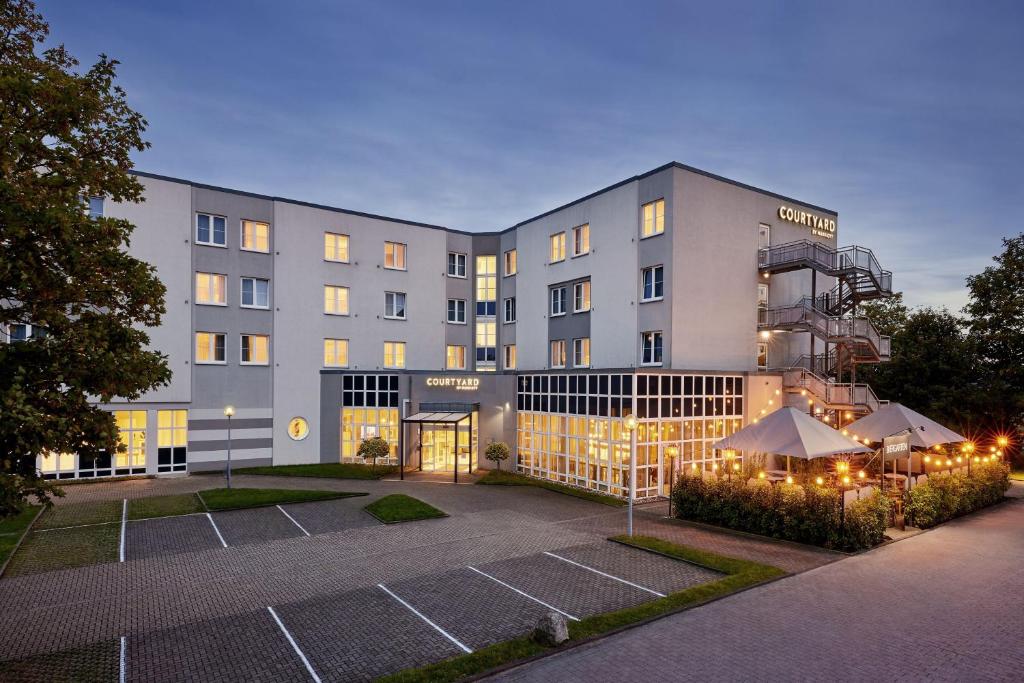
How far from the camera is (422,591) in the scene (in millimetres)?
14328

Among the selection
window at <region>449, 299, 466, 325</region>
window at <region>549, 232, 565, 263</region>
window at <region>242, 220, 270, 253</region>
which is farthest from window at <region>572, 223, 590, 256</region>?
window at <region>242, 220, 270, 253</region>

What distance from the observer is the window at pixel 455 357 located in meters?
40.3

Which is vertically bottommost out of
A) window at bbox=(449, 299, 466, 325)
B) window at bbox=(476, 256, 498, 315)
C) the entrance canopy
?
the entrance canopy

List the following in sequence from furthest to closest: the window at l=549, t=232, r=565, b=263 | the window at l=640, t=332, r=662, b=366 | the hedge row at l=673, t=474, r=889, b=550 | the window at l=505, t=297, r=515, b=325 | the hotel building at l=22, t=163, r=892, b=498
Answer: the window at l=505, t=297, r=515, b=325, the window at l=549, t=232, r=565, b=263, the window at l=640, t=332, r=662, b=366, the hotel building at l=22, t=163, r=892, b=498, the hedge row at l=673, t=474, r=889, b=550

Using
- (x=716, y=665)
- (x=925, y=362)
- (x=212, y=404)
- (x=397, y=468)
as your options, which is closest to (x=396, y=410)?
(x=397, y=468)

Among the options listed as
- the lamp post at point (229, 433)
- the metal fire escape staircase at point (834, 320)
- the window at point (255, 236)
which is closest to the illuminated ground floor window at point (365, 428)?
the lamp post at point (229, 433)

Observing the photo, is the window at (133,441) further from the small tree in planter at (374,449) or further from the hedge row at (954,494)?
the hedge row at (954,494)

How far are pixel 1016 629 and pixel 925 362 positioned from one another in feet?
98.8

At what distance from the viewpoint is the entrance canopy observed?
3156cm

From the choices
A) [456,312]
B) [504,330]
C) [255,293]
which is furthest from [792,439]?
[255,293]

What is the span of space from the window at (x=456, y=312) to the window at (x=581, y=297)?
33.5 feet

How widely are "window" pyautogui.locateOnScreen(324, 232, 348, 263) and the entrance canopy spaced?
1117cm

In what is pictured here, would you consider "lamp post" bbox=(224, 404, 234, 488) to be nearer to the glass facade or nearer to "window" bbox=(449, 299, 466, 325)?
the glass facade

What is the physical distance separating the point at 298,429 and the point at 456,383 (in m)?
10.0
